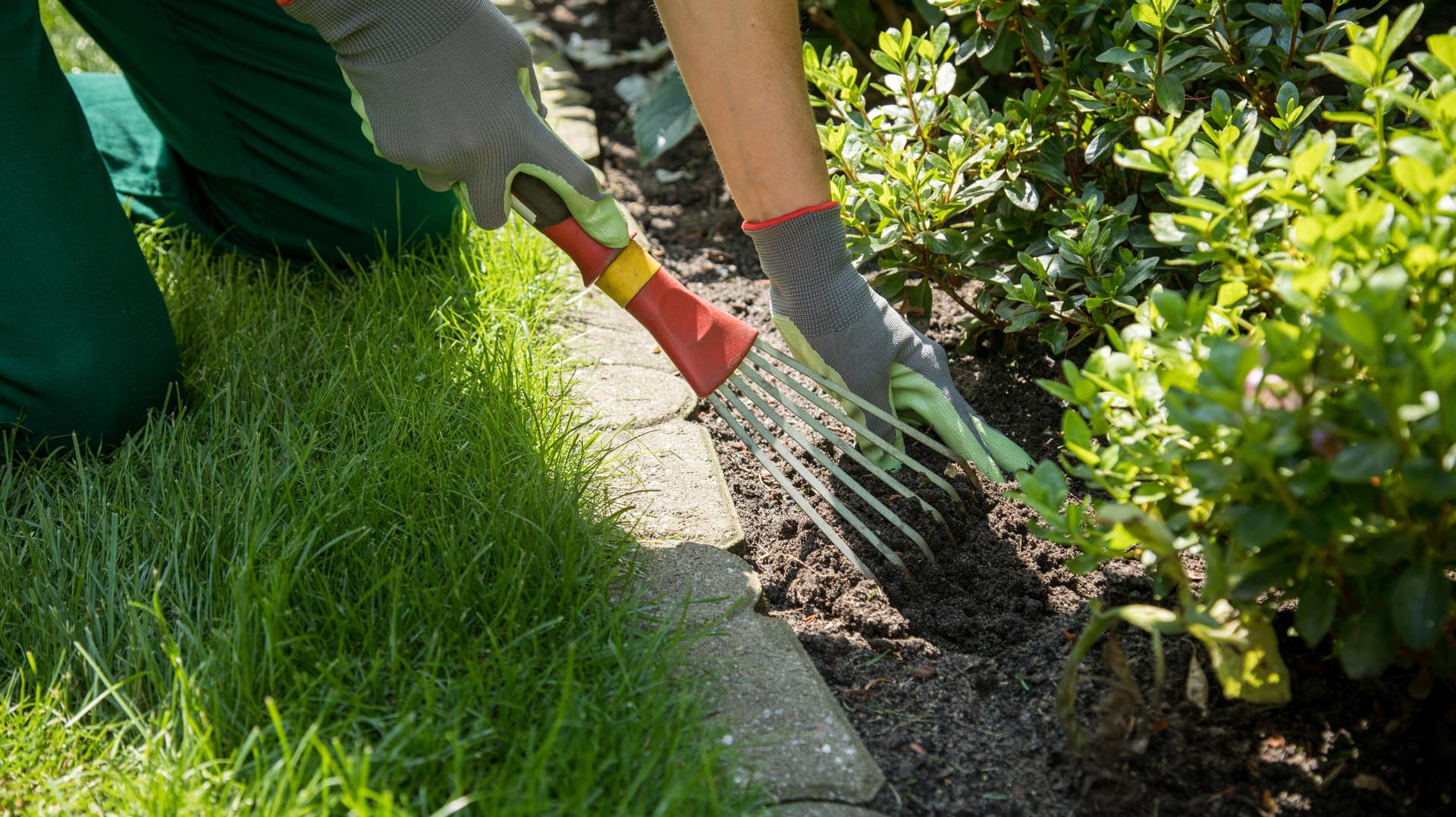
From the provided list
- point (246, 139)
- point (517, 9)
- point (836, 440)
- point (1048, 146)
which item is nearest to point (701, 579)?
point (836, 440)

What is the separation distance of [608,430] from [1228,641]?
0.97m

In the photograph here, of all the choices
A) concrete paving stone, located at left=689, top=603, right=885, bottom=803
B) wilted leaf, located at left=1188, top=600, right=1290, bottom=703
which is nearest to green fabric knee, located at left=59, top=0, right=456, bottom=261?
concrete paving stone, located at left=689, top=603, right=885, bottom=803

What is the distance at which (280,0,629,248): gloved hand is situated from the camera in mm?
1434

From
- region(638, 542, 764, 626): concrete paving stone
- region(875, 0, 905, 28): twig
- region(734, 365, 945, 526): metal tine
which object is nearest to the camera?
region(638, 542, 764, 626): concrete paving stone

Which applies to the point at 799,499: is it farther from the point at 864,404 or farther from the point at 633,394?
the point at 633,394

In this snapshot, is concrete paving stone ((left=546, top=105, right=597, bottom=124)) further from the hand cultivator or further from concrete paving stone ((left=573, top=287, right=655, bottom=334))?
the hand cultivator

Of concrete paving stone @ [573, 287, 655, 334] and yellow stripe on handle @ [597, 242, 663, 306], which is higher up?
yellow stripe on handle @ [597, 242, 663, 306]

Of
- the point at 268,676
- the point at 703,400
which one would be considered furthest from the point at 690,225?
the point at 268,676

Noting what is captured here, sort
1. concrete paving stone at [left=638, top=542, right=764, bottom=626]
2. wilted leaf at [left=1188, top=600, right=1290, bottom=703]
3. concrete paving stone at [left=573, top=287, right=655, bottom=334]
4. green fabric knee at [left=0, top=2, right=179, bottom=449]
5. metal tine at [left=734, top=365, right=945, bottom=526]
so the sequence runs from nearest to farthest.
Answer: wilted leaf at [left=1188, top=600, right=1290, bottom=703] → concrete paving stone at [left=638, top=542, right=764, bottom=626] → metal tine at [left=734, top=365, right=945, bottom=526] → green fabric knee at [left=0, top=2, right=179, bottom=449] → concrete paving stone at [left=573, top=287, right=655, bottom=334]

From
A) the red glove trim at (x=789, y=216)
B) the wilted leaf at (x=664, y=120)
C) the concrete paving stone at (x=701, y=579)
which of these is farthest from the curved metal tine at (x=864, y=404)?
the wilted leaf at (x=664, y=120)

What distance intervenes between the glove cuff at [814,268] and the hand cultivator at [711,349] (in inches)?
3.2

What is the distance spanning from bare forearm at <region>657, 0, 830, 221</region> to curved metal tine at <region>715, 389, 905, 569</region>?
0.28 meters

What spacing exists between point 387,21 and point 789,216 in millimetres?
582

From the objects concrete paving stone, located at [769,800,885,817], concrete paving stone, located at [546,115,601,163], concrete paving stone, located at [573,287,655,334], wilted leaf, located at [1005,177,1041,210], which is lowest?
concrete paving stone, located at [769,800,885,817]
